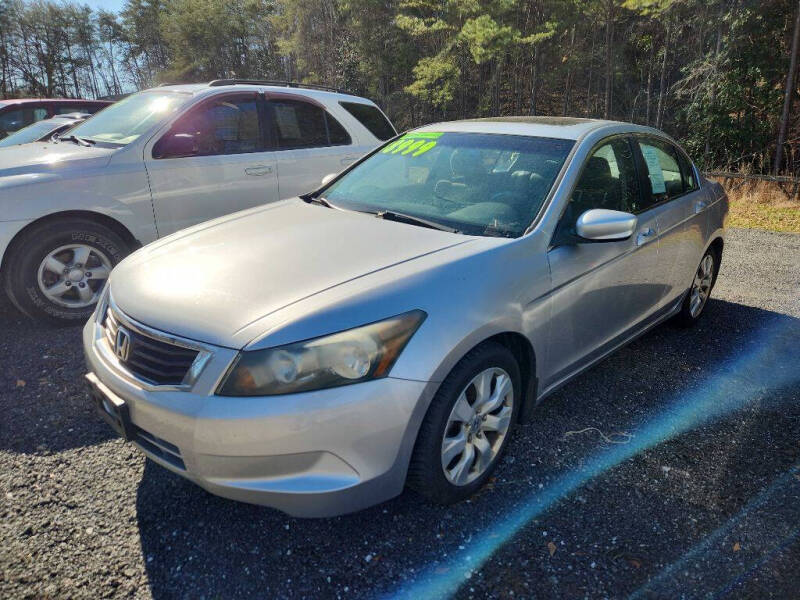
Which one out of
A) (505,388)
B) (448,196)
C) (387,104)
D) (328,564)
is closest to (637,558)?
(505,388)

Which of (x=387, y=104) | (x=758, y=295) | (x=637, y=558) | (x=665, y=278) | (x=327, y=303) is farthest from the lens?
(x=387, y=104)

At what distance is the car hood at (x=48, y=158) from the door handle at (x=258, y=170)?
1.08 m

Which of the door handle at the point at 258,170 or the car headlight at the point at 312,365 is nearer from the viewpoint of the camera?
the car headlight at the point at 312,365

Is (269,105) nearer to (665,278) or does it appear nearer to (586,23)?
(665,278)

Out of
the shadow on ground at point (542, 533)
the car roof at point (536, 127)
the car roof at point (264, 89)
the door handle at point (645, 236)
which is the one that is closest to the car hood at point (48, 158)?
the car roof at point (264, 89)

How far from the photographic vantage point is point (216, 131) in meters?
4.87

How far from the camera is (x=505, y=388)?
96.7 inches

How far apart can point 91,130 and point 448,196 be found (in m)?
3.61

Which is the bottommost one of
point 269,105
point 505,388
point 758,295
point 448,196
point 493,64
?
point 758,295

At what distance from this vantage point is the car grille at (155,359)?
6.52ft

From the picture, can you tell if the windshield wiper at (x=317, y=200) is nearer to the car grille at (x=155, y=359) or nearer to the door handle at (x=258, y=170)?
the car grille at (x=155, y=359)

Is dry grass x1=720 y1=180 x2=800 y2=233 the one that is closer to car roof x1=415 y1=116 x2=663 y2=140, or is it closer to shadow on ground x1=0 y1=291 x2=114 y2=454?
car roof x1=415 y1=116 x2=663 y2=140

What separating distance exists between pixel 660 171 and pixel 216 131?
3555mm

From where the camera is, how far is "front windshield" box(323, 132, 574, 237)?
2.77 meters
